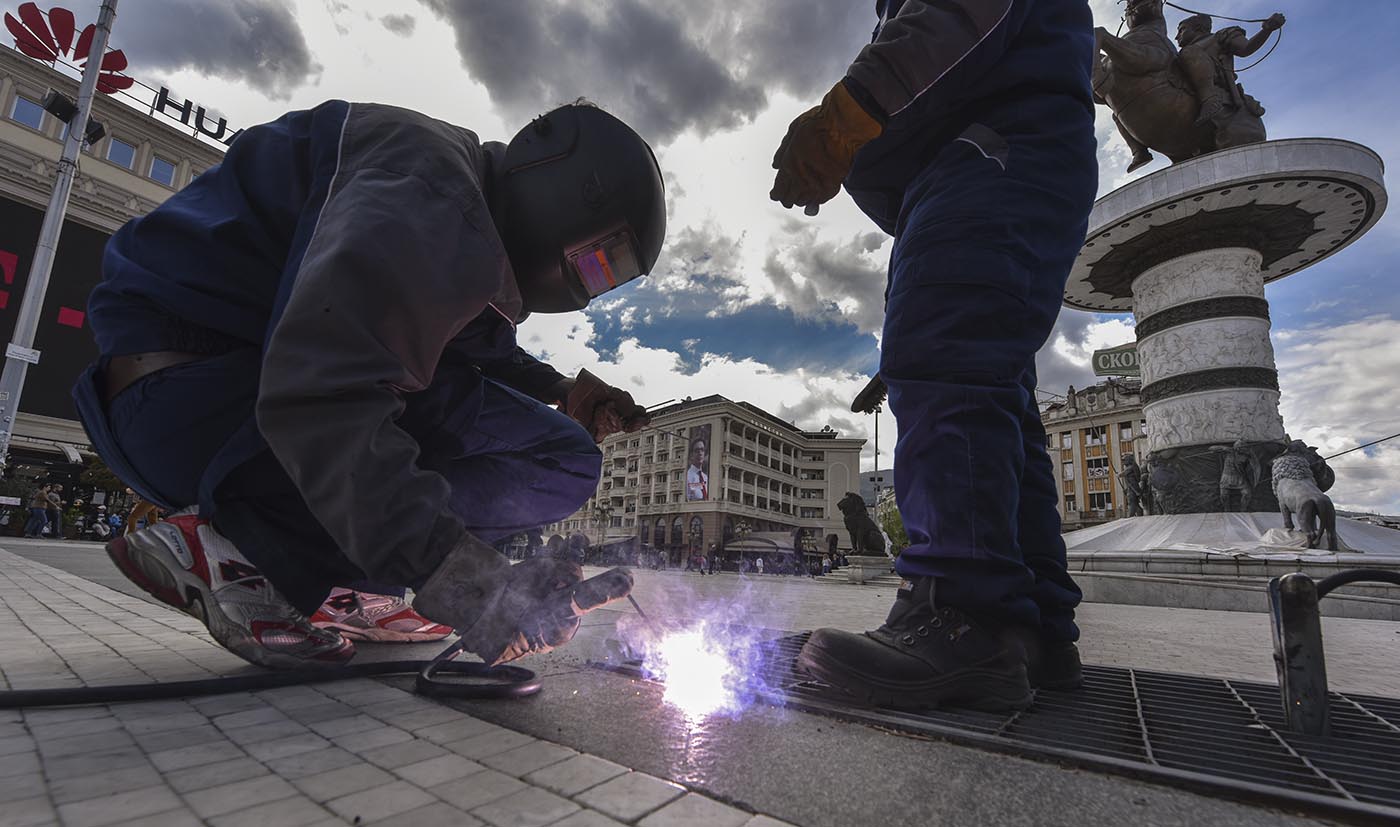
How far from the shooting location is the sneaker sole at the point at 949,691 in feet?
3.79

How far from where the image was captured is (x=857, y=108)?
146 cm

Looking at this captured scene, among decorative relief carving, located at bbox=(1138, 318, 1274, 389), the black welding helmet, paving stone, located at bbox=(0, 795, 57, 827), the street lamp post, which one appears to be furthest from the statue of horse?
the street lamp post

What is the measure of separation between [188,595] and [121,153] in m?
31.6

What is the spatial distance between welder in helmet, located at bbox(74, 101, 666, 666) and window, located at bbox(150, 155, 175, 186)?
30709 mm

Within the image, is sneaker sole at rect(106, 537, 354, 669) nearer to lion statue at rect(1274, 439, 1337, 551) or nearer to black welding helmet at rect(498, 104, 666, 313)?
black welding helmet at rect(498, 104, 666, 313)

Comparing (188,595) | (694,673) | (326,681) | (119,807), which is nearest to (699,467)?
(694,673)

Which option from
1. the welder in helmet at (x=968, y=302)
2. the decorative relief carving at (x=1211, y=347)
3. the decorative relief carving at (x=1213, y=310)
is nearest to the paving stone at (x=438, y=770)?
the welder in helmet at (x=968, y=302)

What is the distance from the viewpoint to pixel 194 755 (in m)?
0.77

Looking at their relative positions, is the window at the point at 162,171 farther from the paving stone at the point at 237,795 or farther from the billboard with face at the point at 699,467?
the billboard with face at the point at 699,467

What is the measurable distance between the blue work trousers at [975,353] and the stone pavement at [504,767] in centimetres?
44

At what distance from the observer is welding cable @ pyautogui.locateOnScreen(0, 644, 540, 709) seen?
3.09 ft

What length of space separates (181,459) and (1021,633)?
6.71ft

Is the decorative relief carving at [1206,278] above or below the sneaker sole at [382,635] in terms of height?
above

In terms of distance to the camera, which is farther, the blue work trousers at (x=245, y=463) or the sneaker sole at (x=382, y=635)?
the sneaker sole at (x=382, y=635)
